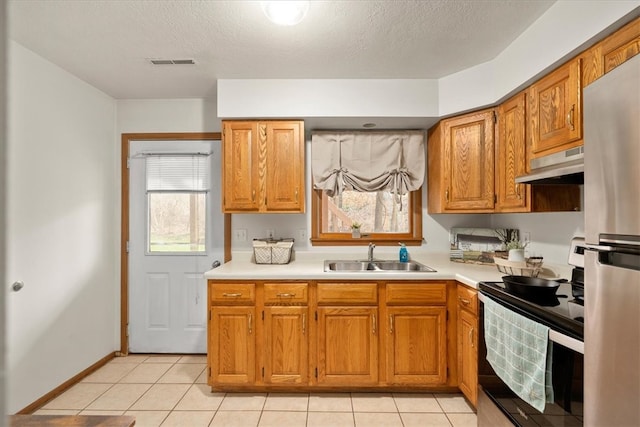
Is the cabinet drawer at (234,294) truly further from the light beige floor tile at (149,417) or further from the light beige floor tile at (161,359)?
the light beige floor tile at (161,359)

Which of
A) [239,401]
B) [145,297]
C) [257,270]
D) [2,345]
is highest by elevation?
[2,345]

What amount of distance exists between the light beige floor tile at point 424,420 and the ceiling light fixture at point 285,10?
2.46 metres

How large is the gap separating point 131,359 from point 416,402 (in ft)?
8.20

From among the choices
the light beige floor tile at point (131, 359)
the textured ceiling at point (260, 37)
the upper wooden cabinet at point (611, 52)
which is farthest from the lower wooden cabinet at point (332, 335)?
the textured ceiling at point (260, 37)

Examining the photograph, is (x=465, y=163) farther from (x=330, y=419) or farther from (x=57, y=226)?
(x=57, y=226)

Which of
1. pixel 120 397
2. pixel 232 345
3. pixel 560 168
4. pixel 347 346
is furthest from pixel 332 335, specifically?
pixel 560 168

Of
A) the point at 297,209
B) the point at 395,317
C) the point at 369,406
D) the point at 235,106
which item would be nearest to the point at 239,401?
the point at 369,406

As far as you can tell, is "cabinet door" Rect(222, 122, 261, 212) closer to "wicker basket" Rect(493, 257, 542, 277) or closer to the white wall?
the white wall

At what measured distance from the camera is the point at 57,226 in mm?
2529

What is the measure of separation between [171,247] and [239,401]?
1535mm

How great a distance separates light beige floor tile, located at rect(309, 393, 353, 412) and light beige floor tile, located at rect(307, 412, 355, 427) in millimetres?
45

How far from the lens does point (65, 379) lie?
2.58 m

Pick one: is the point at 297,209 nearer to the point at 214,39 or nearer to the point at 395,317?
the point at 395,317

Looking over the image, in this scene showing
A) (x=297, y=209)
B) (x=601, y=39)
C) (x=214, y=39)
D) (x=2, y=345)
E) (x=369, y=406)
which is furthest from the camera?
(x=297, y=209)
